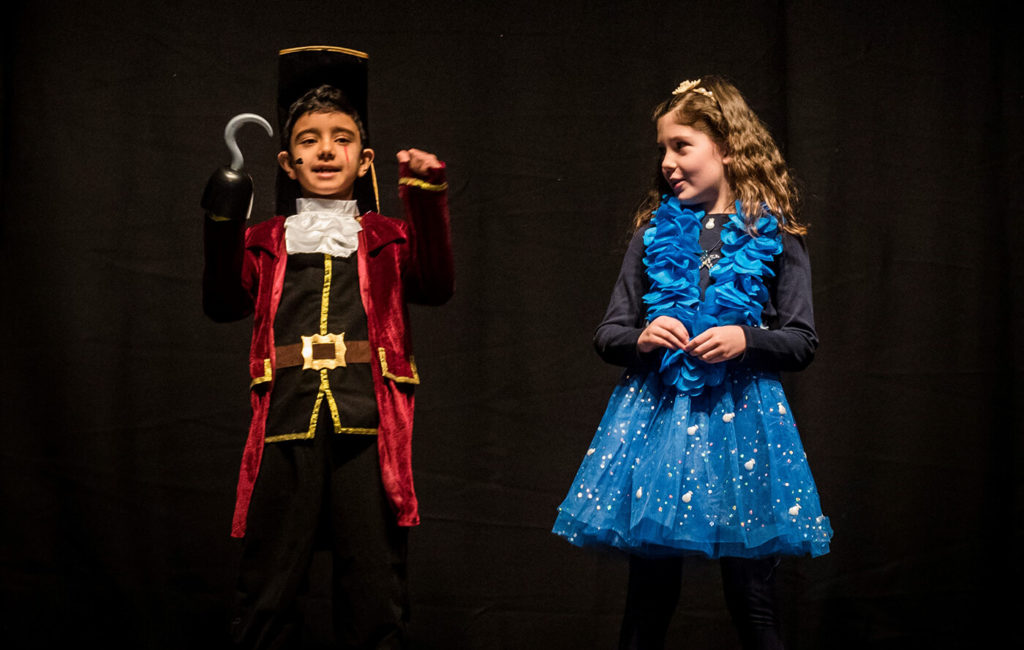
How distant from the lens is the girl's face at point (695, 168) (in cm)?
199

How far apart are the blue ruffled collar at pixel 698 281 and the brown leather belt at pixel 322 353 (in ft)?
1.84

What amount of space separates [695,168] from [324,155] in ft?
2.44

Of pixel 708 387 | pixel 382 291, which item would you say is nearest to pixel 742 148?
pixel 708 387

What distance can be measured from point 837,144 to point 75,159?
1.99 metres

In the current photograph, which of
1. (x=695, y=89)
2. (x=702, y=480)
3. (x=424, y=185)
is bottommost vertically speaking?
(x=702, y=480)

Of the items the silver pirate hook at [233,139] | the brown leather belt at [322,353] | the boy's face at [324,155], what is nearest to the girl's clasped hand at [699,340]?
the brown leather belt at [322,353]

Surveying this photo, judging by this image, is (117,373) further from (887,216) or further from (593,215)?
(887,216)

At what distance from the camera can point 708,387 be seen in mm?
1890

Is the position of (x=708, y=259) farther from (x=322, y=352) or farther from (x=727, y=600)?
(x=322, y=352)

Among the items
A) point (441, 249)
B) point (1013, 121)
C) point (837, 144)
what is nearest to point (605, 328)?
point (441, 249)

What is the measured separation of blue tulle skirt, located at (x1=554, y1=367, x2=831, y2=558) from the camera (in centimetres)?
177

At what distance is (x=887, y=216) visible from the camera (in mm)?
2688

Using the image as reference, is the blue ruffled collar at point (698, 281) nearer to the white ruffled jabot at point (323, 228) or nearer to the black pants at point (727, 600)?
the black pants at point (727, 600)

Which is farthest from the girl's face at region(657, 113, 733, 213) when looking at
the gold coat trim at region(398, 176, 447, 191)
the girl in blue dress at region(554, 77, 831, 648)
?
the gold coat trim at region(398, 176, 447, 191)
